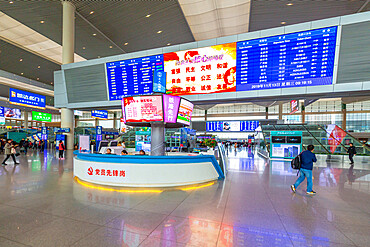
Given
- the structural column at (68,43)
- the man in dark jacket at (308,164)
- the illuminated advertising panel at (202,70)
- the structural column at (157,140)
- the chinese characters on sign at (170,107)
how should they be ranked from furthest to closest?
the structural column at (68,43) → the illuminated advertising panel at (202,70) → the structural column at (157,140) → the chinese characters on sign at (170,107) → the man in dark jacket at (308,164)

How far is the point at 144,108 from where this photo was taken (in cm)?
632

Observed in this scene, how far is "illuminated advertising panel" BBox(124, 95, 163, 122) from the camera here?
20.2 feet

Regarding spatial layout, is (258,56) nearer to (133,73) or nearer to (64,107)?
(133,73)

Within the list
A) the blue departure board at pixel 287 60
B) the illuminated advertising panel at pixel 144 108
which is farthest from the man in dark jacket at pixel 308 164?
the blue departure board at pixel 287 60

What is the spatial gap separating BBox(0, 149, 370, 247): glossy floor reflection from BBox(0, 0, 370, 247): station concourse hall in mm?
31

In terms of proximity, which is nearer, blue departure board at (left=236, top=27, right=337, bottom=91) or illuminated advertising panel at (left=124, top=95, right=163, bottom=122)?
illuminated advertising panel at (left=124, top=95, right=163, bottom=122)

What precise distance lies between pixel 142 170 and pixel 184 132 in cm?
1519

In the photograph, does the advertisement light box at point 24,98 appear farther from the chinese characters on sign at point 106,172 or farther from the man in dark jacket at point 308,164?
the man in dark jacket at point 308,164

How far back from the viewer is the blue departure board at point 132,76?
12953 millimetres

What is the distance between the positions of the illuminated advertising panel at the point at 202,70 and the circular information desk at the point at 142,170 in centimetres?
696

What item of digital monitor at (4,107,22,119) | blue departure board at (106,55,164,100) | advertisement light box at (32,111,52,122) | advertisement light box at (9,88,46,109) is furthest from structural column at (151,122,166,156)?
digital monitor at (4,107,22,119)

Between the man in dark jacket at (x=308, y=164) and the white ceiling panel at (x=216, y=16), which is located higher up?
the white ceiling panel at (x=216, y=16)

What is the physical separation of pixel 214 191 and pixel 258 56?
8938mm

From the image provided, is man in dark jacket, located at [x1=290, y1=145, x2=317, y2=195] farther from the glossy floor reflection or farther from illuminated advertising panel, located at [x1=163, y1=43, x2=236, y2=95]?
illuminated advertising panel, located at [x1=163, y1=43, x2=236, y2=95]
